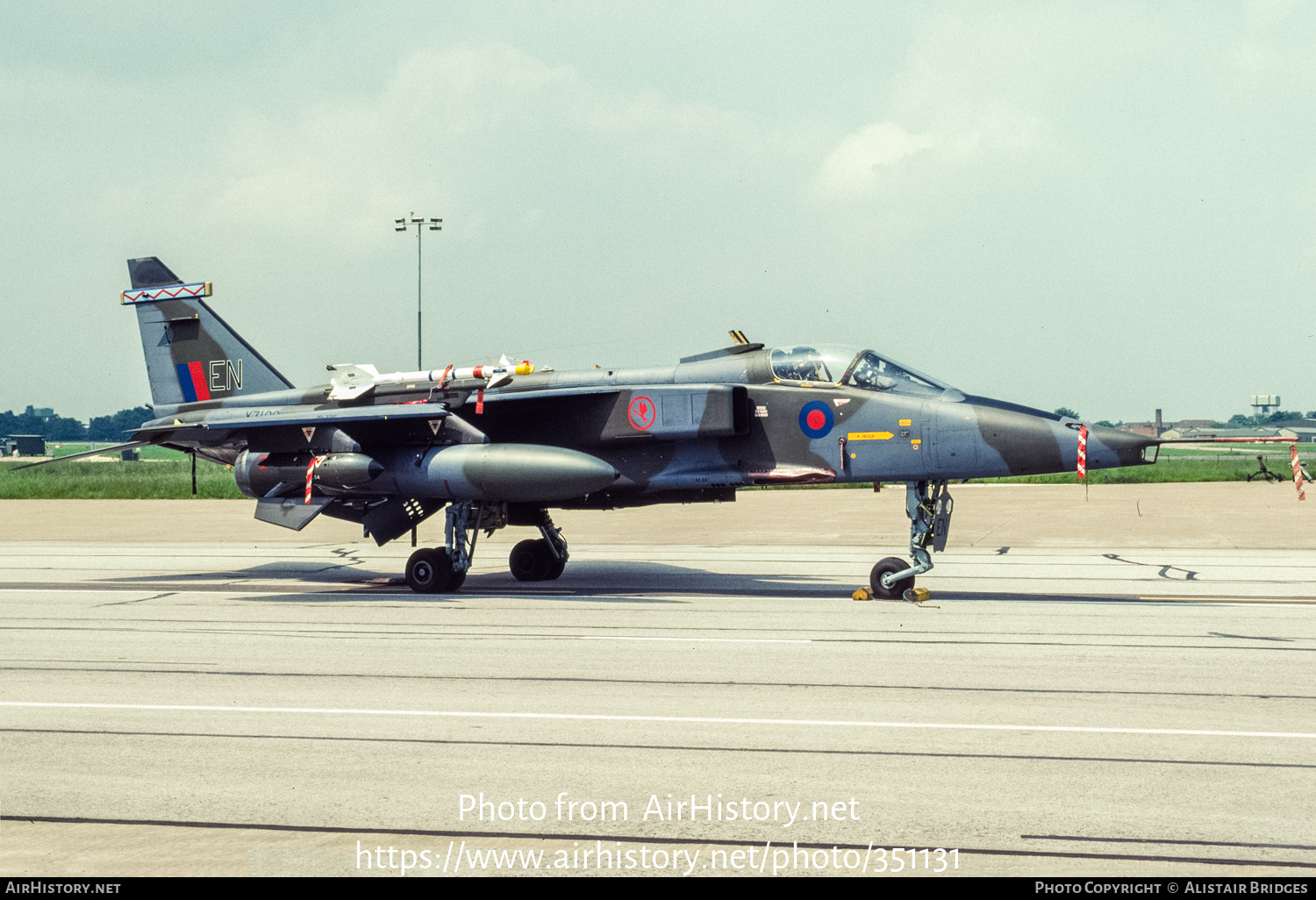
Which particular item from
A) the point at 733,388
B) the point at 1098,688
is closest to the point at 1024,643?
the point at 1098,688

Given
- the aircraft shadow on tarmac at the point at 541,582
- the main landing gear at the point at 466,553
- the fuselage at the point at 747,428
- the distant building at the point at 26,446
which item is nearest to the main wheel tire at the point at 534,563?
the main landing gear at the point at 466,553

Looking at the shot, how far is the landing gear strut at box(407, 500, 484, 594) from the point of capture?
15.8 m

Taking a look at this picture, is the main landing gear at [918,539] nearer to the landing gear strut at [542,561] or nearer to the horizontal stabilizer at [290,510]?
the landing gear strut at [542,561]

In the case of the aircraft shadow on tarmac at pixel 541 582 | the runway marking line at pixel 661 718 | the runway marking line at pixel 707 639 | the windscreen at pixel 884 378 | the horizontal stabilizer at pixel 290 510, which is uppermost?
the windscreen at pixel 884 378

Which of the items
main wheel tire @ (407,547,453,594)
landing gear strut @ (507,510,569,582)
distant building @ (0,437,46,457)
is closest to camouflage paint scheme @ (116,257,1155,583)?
landing gear strut @ (507,510,569,582)

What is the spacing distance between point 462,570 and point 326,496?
8.23 ft

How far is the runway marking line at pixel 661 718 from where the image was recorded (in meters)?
7.01

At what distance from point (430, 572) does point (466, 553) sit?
0.63 meters

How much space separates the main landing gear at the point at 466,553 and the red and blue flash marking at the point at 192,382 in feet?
20.5

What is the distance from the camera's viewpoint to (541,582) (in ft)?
56.8

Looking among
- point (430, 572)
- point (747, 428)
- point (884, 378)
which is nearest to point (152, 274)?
point (430, 572)

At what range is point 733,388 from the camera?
1477cm

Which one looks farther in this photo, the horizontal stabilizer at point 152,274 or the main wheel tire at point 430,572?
→ the horizontal stabilizer at point 152,274
